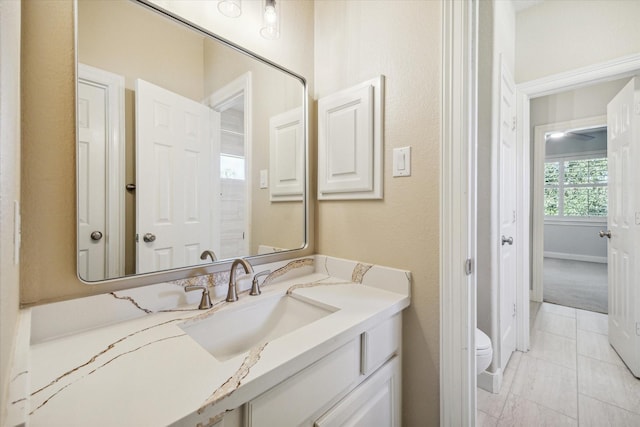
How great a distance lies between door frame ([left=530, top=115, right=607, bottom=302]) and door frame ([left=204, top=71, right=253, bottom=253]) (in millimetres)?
3239

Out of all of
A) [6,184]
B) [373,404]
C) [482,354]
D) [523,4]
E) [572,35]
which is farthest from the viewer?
[523,4]

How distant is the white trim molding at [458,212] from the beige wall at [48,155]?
114cm

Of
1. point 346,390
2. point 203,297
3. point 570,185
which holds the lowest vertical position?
point 346,390

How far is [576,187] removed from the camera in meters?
5.21

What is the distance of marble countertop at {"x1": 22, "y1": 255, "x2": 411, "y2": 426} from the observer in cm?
47

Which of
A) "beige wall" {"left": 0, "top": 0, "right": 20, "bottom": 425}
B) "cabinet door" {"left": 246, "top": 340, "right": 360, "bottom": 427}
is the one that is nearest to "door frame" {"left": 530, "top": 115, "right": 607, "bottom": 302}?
"cabinet door" {"left": 246, "top": 340, "right": 360, "bottom": 427}

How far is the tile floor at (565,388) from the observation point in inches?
56.1

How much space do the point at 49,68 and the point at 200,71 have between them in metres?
0.44

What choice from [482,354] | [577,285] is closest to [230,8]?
[482,354]

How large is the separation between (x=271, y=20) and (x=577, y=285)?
4.80 metres

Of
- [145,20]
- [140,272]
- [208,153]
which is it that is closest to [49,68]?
[145,20]

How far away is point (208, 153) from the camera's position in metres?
1.08

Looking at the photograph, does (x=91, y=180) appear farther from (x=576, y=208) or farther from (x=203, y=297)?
(x=576, y=208)

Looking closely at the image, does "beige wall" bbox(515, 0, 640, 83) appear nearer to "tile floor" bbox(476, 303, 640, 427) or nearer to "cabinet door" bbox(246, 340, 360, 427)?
"tile floor" bbox(476, 303, 640, 427)
